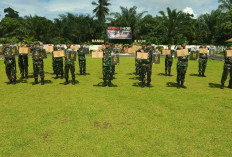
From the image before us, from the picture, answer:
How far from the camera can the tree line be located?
1734 inches

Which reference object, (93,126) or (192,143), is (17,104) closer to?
(93,126)

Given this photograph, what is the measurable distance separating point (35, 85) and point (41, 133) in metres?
6.17

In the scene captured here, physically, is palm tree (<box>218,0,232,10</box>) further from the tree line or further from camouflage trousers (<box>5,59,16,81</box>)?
camouflage trousers (<box>5,59,16,81</box>)

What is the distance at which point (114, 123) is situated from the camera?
569cm

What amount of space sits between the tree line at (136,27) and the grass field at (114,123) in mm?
37483

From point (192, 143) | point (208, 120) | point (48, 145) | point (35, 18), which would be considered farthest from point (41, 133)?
point (35, 18)

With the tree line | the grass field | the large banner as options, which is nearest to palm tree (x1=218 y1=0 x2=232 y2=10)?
the tree line

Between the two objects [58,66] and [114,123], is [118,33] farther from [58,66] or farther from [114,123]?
[114,123]

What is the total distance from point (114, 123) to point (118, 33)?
45.3 meters

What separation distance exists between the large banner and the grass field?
4092cm

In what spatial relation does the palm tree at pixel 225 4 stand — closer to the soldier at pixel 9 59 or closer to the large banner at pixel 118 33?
the large banner at pixel 118 33

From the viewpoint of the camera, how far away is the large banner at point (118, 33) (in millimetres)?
48625

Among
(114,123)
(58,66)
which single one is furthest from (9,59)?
(114,123)

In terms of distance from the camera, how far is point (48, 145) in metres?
4.47
